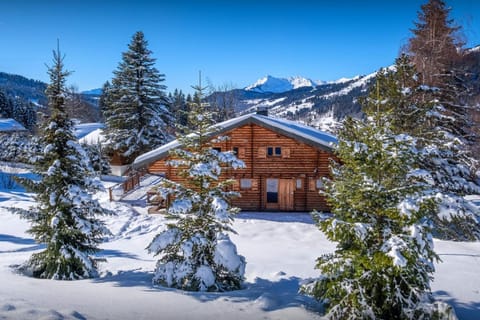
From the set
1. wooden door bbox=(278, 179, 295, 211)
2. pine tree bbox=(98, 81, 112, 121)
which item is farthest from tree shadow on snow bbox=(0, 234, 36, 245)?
pine tree bbox=(98, 81, 112, 121)

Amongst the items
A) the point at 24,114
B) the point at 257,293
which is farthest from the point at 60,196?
the point at 24,114

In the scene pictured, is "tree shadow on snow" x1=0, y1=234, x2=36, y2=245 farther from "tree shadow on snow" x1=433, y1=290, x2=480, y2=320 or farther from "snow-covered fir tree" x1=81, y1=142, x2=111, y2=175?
"snow-covered fir tree" x1=81, y1=142, x2=111, y2=175

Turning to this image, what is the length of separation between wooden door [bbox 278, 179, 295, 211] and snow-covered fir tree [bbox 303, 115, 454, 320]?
14.7 metres

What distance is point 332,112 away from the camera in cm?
17825

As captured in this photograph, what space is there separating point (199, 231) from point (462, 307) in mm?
7116

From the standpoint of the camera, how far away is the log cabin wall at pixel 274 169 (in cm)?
2162

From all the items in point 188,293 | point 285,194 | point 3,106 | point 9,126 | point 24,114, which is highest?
point 3,106

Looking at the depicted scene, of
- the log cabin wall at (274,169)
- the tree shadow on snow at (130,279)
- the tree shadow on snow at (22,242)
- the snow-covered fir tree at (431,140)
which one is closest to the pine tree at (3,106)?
the log cabin wall at (274,169)

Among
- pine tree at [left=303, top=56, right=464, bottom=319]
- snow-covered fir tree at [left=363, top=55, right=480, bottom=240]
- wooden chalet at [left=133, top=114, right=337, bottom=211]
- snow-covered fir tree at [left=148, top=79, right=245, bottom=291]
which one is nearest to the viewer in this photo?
pine tree at [left=303, top=56, right=464, bottom=319]

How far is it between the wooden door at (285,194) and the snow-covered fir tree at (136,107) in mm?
16726

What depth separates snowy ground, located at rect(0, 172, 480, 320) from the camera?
6.77 m

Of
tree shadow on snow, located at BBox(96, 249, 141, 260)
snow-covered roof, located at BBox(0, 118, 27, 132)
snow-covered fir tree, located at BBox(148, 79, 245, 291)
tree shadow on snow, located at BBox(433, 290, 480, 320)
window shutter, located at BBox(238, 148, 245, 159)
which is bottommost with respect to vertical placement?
tree shadow on snow, located at BBox(433, 290, 480, 320)

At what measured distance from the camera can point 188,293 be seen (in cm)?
830

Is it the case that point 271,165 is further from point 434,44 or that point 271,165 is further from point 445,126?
point 434,44
